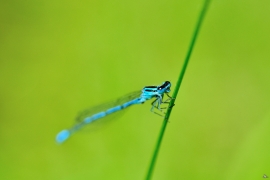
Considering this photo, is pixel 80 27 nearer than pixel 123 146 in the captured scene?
No

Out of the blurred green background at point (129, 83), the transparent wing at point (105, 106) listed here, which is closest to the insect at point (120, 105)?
the transparent wing at point (105, 106)

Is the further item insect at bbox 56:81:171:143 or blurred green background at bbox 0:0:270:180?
blurred green background at bbox 0:0:270:180

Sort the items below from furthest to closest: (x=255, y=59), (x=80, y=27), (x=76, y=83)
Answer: (x=80, y=27)
(x=76, y=83)
(x=255, y=59)

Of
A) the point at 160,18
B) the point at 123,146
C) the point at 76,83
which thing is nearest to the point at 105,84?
the point at 76,83

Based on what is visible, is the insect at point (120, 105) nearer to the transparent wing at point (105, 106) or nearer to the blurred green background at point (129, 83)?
the transparent wing at point (105, 106)

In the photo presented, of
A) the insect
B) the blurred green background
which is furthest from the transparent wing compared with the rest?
the blurred green background

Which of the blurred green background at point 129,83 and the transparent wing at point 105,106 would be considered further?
the blurred green background at point 129,83

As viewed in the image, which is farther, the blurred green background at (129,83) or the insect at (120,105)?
the blurred green background at (129,83)

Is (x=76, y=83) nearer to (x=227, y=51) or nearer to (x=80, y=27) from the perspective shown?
(x=80, y=27)

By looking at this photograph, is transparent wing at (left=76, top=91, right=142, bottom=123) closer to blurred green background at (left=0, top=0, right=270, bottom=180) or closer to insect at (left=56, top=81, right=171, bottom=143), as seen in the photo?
insect at (left=56, top=81, right=171, bottom=143)
